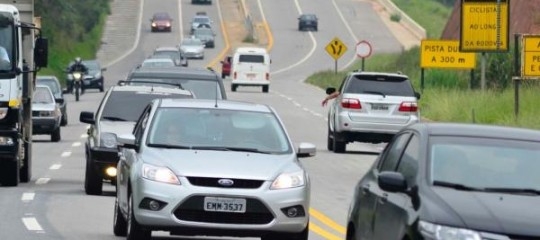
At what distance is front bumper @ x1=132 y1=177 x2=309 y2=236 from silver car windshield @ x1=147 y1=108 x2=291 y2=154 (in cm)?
95

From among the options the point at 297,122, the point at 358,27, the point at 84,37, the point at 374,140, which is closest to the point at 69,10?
the point at 84,37

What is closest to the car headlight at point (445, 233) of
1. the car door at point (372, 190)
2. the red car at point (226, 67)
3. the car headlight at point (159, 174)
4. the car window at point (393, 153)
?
the car door at point (372, 190)

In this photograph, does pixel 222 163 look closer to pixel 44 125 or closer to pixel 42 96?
pixel 44 125

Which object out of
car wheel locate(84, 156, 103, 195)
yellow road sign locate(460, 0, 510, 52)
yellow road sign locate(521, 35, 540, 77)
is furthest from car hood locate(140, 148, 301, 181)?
yellow road sign locate(460, 0, 510, 52)

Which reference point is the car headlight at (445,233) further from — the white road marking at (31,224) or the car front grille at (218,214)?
the white road marking at (31,224)

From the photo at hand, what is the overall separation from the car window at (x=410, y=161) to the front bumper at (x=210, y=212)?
274 cm

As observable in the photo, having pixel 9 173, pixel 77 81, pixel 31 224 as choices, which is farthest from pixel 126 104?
pixel 77 81

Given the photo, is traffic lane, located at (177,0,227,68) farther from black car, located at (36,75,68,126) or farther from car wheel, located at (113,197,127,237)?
car wheel, located at (113,197,127,237)

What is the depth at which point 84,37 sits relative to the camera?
98.8 m

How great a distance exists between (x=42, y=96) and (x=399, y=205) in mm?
29273

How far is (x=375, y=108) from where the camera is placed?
32656 mm

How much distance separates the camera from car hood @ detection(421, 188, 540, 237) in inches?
380

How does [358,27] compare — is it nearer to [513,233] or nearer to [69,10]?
[69,10]

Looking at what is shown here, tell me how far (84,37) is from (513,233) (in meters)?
90.3
